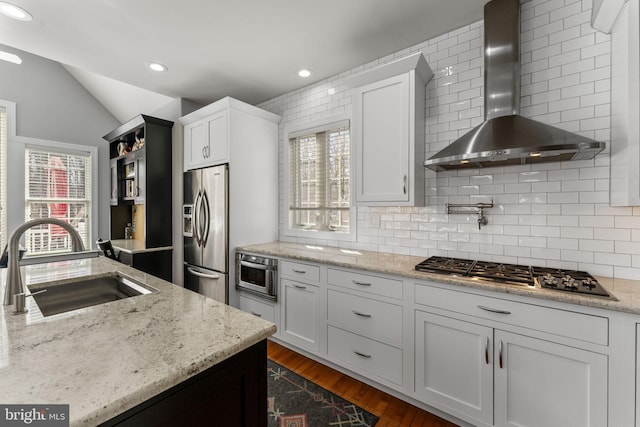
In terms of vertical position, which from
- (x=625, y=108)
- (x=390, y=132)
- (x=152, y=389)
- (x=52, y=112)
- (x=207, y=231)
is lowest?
(x=152, y=389)

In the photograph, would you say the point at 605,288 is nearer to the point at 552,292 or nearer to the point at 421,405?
the point at 552,292

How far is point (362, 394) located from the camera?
203 cm

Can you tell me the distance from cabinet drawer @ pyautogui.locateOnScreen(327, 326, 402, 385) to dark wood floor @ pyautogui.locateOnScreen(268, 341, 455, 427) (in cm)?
15

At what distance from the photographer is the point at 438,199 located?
2289 millimetres

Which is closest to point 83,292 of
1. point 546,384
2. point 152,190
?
point 152,190

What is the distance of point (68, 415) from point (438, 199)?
2344 mm

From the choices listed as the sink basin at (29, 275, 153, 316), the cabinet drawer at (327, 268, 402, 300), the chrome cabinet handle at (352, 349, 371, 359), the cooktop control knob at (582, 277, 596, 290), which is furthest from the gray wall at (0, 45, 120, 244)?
the cooktop control knob at (582, 277, 596, 290)

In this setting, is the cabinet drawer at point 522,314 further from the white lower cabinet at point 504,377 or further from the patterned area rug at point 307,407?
the patterned area rug at point 307,407

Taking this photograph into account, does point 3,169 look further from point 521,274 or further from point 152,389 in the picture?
point 521,274

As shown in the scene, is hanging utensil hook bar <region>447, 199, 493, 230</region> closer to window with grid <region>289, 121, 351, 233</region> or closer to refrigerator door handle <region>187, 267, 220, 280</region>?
window with grid <region>289, 121, 351, 233</region>

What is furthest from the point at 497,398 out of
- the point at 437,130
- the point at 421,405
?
the point at 437,130

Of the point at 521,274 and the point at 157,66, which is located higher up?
the point at 157,66

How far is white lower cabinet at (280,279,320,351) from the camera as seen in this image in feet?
7.79

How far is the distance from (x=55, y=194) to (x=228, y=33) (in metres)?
3.75
